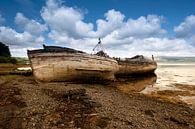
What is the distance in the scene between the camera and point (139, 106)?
30.4 feet

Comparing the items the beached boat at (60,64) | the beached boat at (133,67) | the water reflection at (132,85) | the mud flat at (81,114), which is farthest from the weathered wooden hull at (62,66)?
the beached boat at (133,67)

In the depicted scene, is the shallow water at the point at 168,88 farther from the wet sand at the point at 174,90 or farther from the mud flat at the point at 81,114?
the mud flat at the point at 81,114

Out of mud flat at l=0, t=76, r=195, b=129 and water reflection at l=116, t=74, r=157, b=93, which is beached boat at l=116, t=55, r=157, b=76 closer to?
water reflection at l=116, t=74, r=157, b=93

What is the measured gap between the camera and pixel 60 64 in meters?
15.0

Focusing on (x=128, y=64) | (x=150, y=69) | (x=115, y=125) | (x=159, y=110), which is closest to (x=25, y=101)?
(x=115, y=125)

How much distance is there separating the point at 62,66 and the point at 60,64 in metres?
0.21

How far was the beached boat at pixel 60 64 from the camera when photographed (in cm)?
1485

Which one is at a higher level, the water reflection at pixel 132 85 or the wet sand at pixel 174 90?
the water reflection at pixel 132 85

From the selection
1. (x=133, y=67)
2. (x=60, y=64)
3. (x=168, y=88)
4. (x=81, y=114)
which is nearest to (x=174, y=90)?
(x=168, y=88)

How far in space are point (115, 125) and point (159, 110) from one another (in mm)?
A: 3067

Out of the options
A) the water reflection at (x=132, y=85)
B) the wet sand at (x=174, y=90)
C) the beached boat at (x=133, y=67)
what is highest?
the beached boat at (x=133, y=67)

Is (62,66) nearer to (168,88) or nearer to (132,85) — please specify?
(132,85)

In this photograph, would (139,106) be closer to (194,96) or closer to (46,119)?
(46,119)

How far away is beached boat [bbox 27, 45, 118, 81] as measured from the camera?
48.7 feet
